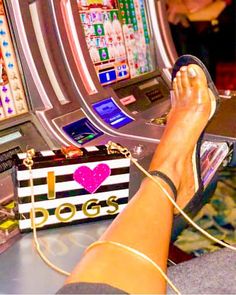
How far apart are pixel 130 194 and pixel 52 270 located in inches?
11.6

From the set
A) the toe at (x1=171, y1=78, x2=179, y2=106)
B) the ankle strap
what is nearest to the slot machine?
the toe at (x1=171, y1=78, x2=179, y2=106)

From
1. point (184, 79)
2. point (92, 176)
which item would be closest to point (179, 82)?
point (184, 79)

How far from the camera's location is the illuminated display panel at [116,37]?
62.1 inches

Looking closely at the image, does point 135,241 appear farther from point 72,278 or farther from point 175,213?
point 175,213

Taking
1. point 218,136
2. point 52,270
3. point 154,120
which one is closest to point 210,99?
point 218,136

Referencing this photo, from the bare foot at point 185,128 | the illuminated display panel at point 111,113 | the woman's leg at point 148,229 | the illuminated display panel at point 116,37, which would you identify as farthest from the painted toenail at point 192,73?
the illuminated display panel at point 116,37

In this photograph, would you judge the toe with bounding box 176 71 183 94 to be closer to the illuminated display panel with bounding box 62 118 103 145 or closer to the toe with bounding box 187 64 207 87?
the toe with bounding box 187 64 207 87

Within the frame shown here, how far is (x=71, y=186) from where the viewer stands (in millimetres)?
926

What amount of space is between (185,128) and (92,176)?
1.03 feet

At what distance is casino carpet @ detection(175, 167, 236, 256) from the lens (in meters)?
1.19

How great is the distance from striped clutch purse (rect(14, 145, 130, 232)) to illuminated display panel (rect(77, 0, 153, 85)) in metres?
0.69

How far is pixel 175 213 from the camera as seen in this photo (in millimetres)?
1016

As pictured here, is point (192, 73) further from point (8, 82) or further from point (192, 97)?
point (8, 82)

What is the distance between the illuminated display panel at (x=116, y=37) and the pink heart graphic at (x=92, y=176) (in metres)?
0.69
